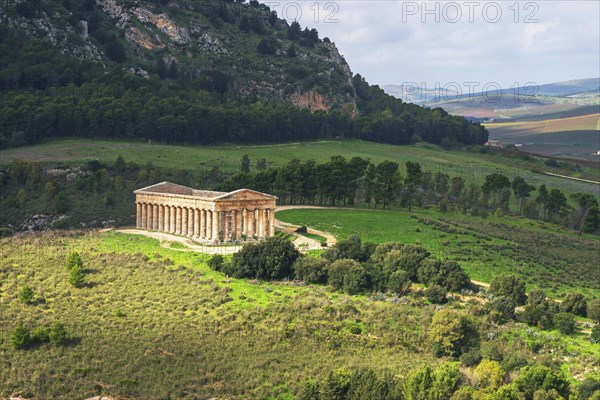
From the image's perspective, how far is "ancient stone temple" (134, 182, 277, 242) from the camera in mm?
91000

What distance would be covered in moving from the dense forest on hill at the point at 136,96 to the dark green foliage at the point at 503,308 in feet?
279

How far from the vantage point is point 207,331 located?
221ft

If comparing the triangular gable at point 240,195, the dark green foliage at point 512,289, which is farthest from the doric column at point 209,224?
the dark green foliage at point 512,289

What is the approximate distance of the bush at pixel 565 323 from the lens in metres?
66.5

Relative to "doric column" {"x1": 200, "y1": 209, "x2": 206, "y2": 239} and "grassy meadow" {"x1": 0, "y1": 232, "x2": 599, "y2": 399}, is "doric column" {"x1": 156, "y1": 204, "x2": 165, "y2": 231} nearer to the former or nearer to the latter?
"doric column" {"x1": 200, "y1": 209, "x2": 206, "y2": 239}

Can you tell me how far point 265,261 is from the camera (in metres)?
79.1

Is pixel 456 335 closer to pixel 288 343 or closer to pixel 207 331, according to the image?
pixel 288 343

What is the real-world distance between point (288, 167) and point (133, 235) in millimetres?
26242

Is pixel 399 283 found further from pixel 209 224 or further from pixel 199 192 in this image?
pixel 199 192

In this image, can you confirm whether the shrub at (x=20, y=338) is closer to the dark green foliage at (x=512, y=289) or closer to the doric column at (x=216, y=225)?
the doric column at (x=216, y=225)

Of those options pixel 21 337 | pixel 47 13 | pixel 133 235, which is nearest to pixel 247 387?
pixel 21 337

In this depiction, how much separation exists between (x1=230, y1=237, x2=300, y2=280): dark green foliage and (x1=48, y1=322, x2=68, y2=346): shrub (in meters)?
→ 17.5

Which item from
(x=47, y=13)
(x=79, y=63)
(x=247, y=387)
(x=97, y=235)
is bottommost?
(x=247, y=387)

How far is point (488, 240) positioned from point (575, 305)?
2749 centimetres
